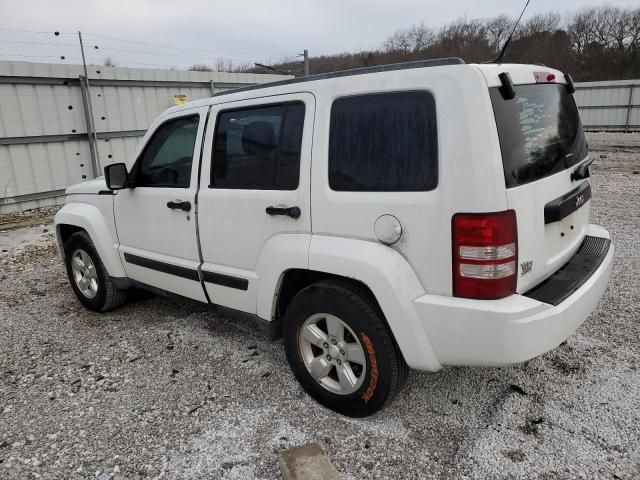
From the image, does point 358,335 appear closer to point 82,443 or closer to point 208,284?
point 208,284

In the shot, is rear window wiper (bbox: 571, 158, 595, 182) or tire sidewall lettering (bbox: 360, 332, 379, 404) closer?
tire sidewall lettering (bbox: 360, 332, 379, 404)

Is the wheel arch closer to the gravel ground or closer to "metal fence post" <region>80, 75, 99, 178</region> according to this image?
the gravel ground

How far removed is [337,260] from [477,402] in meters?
1.27

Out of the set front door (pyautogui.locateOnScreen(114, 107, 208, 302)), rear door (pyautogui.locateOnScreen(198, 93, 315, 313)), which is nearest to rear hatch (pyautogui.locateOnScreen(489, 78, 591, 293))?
rear door (pyautogui.locateOnScreen(198, 93, 315, 313))

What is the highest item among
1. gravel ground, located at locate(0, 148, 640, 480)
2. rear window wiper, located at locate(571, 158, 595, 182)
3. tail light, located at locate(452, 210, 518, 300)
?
rear window wiper, located at locate(571, 158, 595, 182)

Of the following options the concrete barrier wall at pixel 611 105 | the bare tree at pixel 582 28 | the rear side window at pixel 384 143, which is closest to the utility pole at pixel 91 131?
the rear side window at pixel 384 143

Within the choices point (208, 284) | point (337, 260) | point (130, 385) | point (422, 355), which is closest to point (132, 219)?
point (208, 284)

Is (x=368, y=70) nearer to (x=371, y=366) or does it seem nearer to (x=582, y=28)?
(x=371, y=366)

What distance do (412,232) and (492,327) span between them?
0.57m

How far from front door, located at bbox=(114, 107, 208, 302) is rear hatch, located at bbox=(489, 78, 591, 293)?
208 centimetres

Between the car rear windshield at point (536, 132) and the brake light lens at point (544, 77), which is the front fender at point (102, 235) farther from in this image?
the brake light lens at point (544, 77)

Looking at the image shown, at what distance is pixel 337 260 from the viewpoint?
252 centimetres

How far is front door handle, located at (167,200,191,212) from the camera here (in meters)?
3.36

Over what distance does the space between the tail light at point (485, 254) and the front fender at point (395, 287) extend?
0.24 meters
